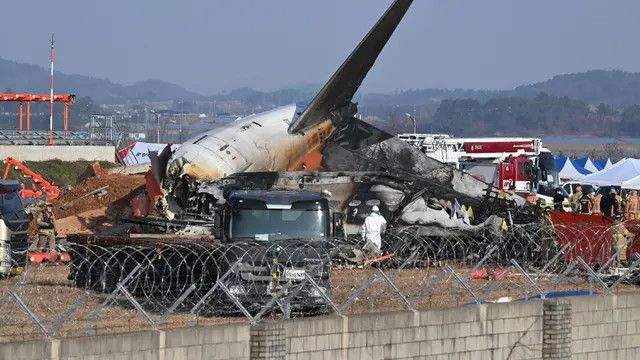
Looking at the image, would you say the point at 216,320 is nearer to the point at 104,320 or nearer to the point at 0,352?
the point at 104,320

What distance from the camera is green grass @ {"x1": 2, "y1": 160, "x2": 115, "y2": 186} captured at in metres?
75.6

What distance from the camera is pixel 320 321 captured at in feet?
63.4

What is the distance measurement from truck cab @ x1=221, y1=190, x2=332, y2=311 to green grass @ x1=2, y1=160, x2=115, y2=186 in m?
47.7

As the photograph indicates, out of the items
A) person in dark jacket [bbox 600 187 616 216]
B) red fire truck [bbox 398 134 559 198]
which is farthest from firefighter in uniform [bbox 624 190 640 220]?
red fire truck [bbox 398 134 559 198]

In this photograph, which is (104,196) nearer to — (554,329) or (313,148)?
(313,148)

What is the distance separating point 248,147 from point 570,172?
3813 centimetres

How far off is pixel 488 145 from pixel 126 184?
39.3 metres

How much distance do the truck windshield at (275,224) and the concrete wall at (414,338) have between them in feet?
17.7

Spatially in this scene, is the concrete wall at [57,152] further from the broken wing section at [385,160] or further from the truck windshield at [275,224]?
the truck windshield at [275,224]

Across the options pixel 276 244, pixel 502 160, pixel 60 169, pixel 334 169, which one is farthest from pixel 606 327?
pixel 60 169

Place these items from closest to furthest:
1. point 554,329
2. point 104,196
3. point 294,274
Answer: point 554,329
point 294,274
point 104,196

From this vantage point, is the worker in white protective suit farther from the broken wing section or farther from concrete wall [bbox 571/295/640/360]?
the broken wing section

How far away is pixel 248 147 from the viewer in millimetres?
44469

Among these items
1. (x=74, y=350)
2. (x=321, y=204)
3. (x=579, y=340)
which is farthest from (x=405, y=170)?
(x=74, y=350)
